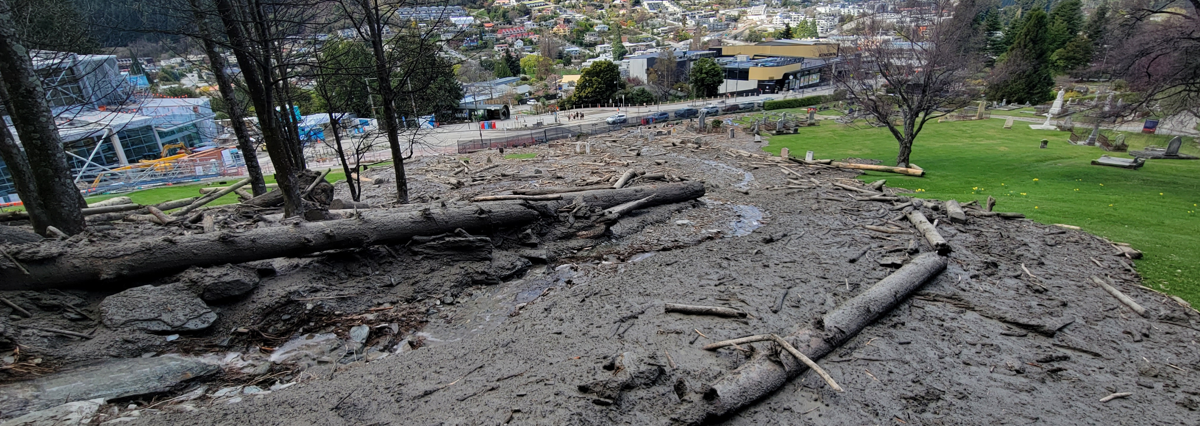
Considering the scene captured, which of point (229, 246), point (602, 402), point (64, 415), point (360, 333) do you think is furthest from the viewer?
point (229, 246)

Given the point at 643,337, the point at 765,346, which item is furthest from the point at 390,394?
the point at 765,346

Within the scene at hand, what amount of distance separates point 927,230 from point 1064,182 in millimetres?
11466

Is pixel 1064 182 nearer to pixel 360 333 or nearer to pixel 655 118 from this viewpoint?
pixel 360 333

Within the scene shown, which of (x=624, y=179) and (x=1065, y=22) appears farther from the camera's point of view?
(x=1065, y=22)

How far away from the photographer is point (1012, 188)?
1588 cm

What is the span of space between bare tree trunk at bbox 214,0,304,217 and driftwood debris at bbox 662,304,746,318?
7.89 metres

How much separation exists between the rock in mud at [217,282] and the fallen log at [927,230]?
38.4 feet

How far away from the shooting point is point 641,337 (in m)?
5.83

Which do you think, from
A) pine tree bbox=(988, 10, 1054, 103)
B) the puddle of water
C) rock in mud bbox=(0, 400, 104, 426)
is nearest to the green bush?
pine tree bbox=(988, 10, 1054, 103)

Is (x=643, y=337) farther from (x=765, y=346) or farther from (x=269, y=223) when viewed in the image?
(x=269, y=223)

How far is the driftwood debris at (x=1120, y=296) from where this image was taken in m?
7.02

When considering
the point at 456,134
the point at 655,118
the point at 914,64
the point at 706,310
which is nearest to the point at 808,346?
the point at 706,310

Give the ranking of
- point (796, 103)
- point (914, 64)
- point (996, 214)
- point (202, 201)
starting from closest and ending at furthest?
1. point (996, 214)
2. point (202, 201)
3. point (914, 64)
4. point (796, 103)

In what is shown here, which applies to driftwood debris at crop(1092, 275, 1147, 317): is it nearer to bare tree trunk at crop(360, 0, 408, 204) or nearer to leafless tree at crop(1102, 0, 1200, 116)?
leafless tree at crop(1102, 0, 1200, 116)
